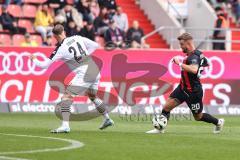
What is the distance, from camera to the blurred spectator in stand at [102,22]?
28464 millimetres

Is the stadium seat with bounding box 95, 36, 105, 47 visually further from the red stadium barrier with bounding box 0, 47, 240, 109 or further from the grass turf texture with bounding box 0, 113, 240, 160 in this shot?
the grass turf texture with bounding box 0, 113, 240, 160

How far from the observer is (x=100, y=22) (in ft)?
94.6

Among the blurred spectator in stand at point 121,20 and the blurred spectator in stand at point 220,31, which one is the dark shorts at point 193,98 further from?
the blurred spectator in stand at point 220,31

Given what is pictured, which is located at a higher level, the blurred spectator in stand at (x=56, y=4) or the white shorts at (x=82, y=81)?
the blurred spectator in stand at (x=56, y=4)

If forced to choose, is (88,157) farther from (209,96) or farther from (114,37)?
(114,37)

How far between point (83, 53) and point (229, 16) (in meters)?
19.0

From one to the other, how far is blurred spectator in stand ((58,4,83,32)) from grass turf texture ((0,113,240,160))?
331 inches

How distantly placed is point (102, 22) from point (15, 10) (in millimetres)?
3138

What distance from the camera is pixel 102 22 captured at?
2886 centimetres

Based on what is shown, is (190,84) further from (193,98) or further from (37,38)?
(37,38)

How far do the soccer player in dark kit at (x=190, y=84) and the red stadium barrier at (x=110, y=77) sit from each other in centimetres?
857

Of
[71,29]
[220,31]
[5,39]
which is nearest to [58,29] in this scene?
[5,39]

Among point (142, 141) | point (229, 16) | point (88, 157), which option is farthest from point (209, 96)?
point (88, 157)

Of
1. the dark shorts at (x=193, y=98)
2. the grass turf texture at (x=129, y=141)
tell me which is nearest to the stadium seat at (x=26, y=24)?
the grass turf texture at (x=129, y=141)
